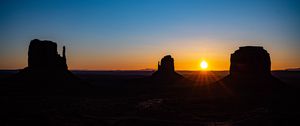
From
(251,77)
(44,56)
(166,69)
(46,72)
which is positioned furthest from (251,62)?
(166,69)

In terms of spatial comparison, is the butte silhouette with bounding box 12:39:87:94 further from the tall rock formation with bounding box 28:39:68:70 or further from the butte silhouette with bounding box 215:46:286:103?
the butte silhouette with bounding box 215:46:286:103

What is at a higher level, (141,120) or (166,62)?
(166,62)

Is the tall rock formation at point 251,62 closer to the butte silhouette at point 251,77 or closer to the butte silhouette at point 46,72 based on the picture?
the butte silhouette at point 251,77

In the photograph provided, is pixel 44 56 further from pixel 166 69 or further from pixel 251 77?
pixel 166 69

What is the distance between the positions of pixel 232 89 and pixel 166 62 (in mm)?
45052

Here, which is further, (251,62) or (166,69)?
(166,69)

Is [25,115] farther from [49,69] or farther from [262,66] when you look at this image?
[262,66]


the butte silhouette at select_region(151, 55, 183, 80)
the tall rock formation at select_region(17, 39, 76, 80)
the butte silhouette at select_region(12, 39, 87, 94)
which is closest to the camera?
the butte silhouette at select_region(12, 39, 87, 94)

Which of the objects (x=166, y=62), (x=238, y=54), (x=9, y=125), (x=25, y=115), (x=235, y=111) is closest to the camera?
(x=9, y=125)

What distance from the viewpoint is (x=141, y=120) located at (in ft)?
94.6

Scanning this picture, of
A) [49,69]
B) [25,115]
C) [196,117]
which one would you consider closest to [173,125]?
[196,117]

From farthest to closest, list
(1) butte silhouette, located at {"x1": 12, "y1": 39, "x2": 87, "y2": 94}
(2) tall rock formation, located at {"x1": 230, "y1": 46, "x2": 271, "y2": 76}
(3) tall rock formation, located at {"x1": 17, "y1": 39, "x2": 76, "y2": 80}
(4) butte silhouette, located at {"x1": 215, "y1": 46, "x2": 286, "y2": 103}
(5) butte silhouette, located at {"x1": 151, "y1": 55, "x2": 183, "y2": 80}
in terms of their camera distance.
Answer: (5) butte silhouette, located at {"x1": 151, "y1": 55, "x2": 183, "y2": 80} < (3) tall rock formation, located at {"x1": 17, "y1": 39, "x2": 76, "y2": 80} < (1) butte silhouette, located at {"x1": 12, "y1": 39, "x2": 87, "y2": 94} < (2) tall rock formation, located at {"x1": 230, "y1": 46, "x2": 271, "y2": 76} < (4) butte silhouette, located at {"x1": 215, "y1": 46, "x2": 286, "y2": 103}

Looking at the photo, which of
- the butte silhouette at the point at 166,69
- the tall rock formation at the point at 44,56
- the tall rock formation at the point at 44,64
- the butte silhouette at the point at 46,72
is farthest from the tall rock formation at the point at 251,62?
the butte silhouette at the point at 166,69

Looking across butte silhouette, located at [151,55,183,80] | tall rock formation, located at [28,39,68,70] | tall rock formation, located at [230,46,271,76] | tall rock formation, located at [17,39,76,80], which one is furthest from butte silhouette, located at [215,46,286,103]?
butte silhouette, located at [151,55,183,80]
